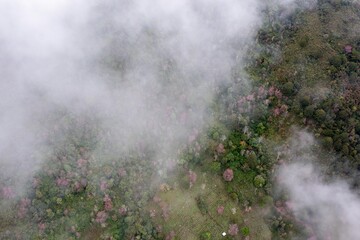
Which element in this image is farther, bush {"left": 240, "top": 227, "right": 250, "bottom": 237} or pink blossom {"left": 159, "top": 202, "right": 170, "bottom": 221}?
pink blossom {"left": 159, "top": 202, "right": 170, "bottom": 221}

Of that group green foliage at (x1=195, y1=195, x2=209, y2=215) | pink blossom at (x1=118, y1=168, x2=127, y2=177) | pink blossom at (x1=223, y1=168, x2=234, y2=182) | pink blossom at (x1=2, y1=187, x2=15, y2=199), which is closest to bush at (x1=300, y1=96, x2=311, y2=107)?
pink blossom at (x1=223, y1=168, x2=234, y2=182)

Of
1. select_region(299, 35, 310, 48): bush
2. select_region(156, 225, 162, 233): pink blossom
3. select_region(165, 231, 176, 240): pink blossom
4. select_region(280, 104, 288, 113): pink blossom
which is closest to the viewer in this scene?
select_region(165, 231, 176, 240): pink blossom

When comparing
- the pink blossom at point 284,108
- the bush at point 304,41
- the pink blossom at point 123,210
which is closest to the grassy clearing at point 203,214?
the pink blossom at point 123,210

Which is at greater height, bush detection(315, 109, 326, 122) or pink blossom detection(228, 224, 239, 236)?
bush detection(315, 109, 326, 122)

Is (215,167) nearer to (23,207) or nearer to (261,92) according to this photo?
(261,92)

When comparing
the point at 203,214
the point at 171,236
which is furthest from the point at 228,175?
the point at 171,236

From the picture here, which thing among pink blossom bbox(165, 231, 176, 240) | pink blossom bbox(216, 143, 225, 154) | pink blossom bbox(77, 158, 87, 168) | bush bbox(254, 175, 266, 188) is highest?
pink blossom bbox(216, 143, 225, 154)

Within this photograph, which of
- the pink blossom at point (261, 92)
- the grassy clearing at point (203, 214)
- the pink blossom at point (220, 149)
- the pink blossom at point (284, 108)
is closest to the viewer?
the grassy clearing at point (203, 214)

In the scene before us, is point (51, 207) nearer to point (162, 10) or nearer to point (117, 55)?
point (117, 55)

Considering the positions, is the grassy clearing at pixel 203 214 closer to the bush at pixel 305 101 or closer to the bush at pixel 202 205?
the bush at pixel 202 205

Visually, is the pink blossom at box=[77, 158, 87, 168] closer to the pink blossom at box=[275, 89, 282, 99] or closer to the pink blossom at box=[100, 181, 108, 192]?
the pink blossom at box=[100, 181, 108, 192]
